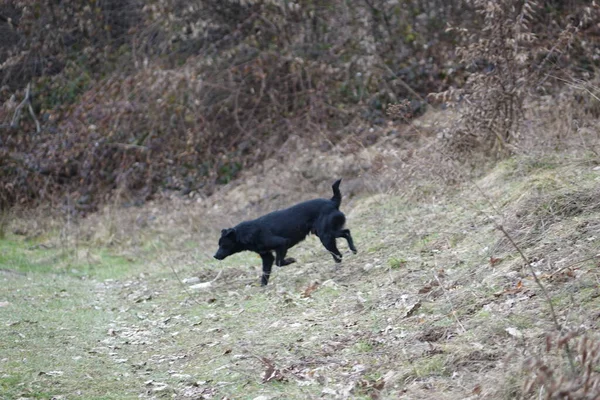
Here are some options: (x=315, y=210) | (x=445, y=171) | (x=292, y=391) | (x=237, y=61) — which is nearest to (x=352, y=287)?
(x=315, y=210)

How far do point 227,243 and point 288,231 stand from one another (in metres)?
0.84

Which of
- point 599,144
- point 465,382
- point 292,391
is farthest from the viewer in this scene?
point 599,144

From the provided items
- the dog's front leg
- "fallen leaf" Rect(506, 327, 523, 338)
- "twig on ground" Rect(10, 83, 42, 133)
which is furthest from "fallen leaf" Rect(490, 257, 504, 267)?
"twig on ground" Rect(10, 83, 42, 133)

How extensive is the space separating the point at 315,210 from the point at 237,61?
1089cm

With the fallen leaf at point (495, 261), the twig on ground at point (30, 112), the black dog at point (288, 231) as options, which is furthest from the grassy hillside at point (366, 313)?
the twig on ground at point (30, 112)

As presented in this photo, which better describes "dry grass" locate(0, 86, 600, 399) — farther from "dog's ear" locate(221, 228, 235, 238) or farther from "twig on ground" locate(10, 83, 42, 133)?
A: "twig on ground" locate(10, 83, 42, 133)

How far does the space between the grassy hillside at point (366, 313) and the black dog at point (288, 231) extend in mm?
321

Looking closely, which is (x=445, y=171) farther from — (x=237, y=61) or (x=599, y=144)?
(x=237, y=61)

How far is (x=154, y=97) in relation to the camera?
2016cm

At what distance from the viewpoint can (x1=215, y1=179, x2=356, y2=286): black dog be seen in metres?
9.65

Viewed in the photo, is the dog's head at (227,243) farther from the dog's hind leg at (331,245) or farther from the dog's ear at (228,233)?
the dog's hind leg at (331,245)

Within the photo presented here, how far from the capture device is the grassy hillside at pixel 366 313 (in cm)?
518

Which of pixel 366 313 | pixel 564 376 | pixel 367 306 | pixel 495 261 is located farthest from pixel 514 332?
pixel 367 306

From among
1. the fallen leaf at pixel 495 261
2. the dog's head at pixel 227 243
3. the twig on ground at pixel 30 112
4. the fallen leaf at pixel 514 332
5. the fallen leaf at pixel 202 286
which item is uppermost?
the fallen leaf at pixel 514 332
